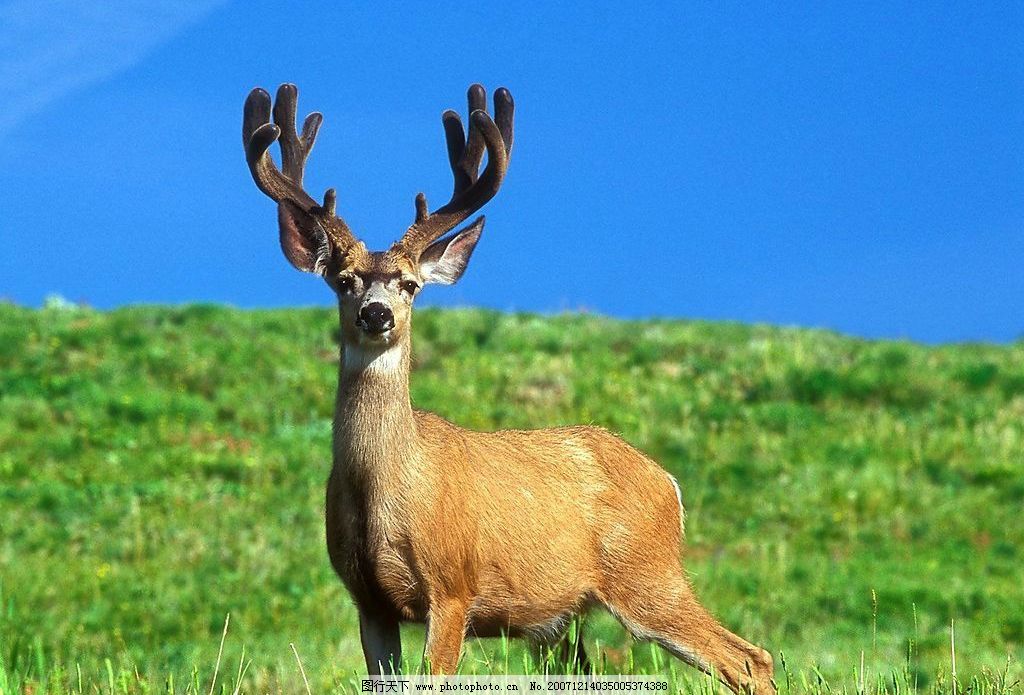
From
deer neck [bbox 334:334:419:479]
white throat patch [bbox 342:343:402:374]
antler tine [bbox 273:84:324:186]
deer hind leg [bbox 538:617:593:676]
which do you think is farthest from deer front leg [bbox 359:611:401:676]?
antler tine [bbox 273:84:324:186]

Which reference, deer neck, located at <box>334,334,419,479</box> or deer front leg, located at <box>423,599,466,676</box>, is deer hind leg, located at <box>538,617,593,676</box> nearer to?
deer front leg, located at <box>423,599,466,676</box>

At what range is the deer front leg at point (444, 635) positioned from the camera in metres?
5.99

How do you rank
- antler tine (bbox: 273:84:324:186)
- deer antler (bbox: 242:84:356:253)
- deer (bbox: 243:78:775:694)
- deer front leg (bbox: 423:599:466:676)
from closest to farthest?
deer front leg (bbox: 423:599:466:676)
deer (bbox: 243:78:775:694)
deer antler (bbox: 242:84:356:253)
antler tine (bbox: 273:84:324:186)

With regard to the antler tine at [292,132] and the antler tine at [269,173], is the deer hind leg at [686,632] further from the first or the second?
the antler tine at [292,132]

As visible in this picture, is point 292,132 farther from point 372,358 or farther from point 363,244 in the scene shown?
point 372,358

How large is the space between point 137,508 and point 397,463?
10911 mm

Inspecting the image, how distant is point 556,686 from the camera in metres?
6.04

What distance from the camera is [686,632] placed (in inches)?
289

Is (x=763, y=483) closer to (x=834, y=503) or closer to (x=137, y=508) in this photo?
(x=834, y=503)

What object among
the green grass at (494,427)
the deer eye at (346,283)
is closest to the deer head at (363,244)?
the deer eye at (346,283)

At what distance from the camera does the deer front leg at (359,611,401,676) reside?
637 centimetres

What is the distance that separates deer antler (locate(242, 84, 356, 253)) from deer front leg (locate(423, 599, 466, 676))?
1.71 m

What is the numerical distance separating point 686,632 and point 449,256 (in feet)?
7.85

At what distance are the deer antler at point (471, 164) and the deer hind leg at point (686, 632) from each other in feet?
7.00
